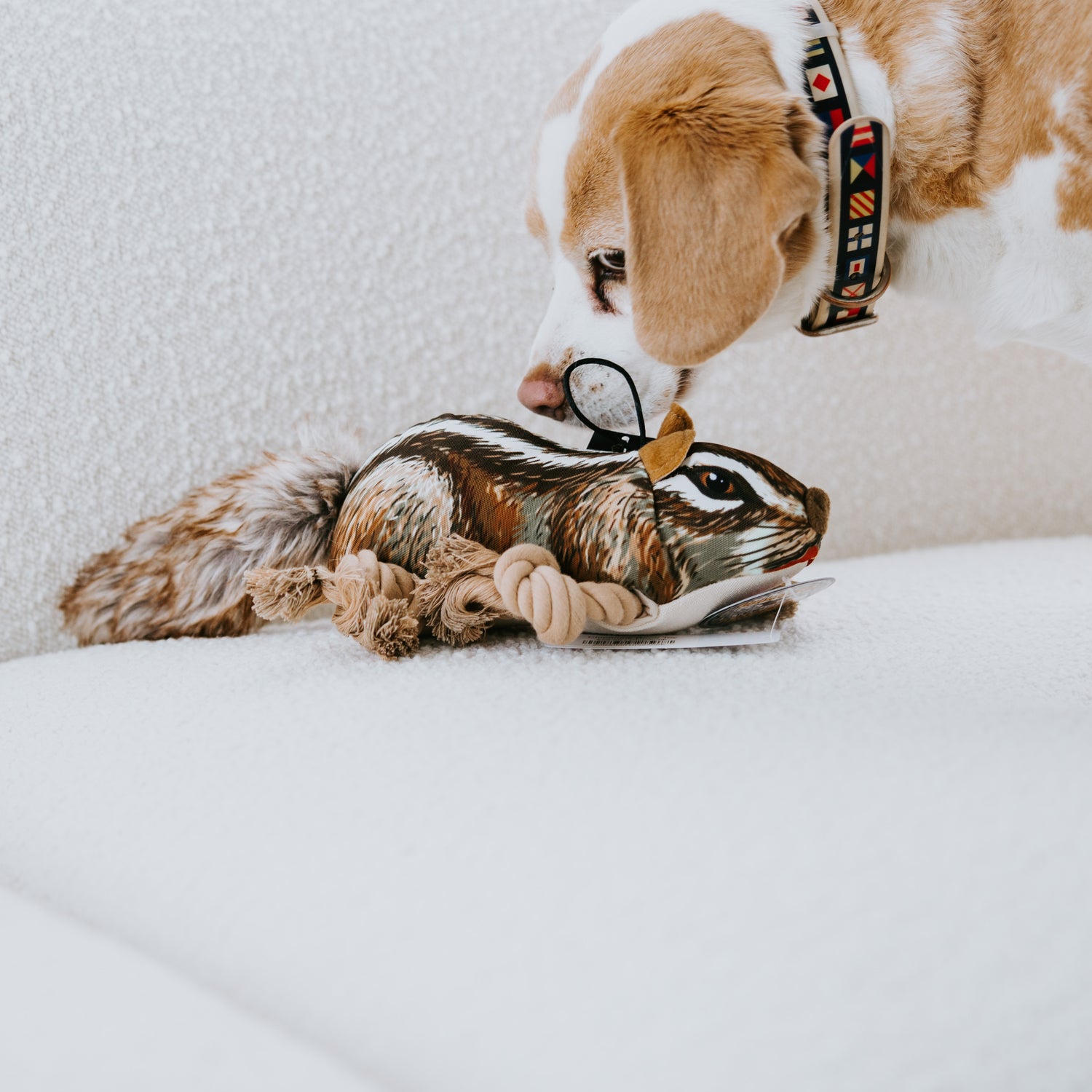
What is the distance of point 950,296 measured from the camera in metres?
0.89

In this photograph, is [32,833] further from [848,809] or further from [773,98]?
[773,98]

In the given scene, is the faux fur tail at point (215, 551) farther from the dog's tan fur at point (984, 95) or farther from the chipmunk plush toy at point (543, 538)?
the dog's tan fur at point (984, 95)

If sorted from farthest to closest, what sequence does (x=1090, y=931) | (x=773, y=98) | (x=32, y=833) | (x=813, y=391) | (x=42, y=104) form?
(x=813, y=391) < (x=42, y=104) < (x=773, y=98) < (x=32, y=833) < (x=1090, y=931)

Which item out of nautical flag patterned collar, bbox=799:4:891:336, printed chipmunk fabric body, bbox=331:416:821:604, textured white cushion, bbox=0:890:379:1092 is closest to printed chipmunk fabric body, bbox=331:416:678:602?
printed chipmunk fabric body, bbox=331:416:821:604

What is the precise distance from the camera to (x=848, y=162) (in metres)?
0.79

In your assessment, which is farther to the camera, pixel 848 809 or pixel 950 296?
pixel 950 296

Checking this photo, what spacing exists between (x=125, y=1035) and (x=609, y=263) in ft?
2.34

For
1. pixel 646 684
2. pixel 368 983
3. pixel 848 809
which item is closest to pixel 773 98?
pixel 646 684

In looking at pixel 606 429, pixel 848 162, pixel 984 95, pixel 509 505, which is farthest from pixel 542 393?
pixel 984 95

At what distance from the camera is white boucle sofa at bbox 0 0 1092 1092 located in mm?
371

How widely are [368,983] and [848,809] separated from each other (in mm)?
214

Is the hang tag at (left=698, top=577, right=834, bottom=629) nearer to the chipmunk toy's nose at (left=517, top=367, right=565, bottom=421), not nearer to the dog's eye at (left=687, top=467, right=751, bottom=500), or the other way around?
the dog's eye at (left=687, top=467, right=751, bottom=500)

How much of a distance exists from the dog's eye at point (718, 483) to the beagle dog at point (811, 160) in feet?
0.42

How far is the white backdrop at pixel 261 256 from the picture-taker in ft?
3.26
